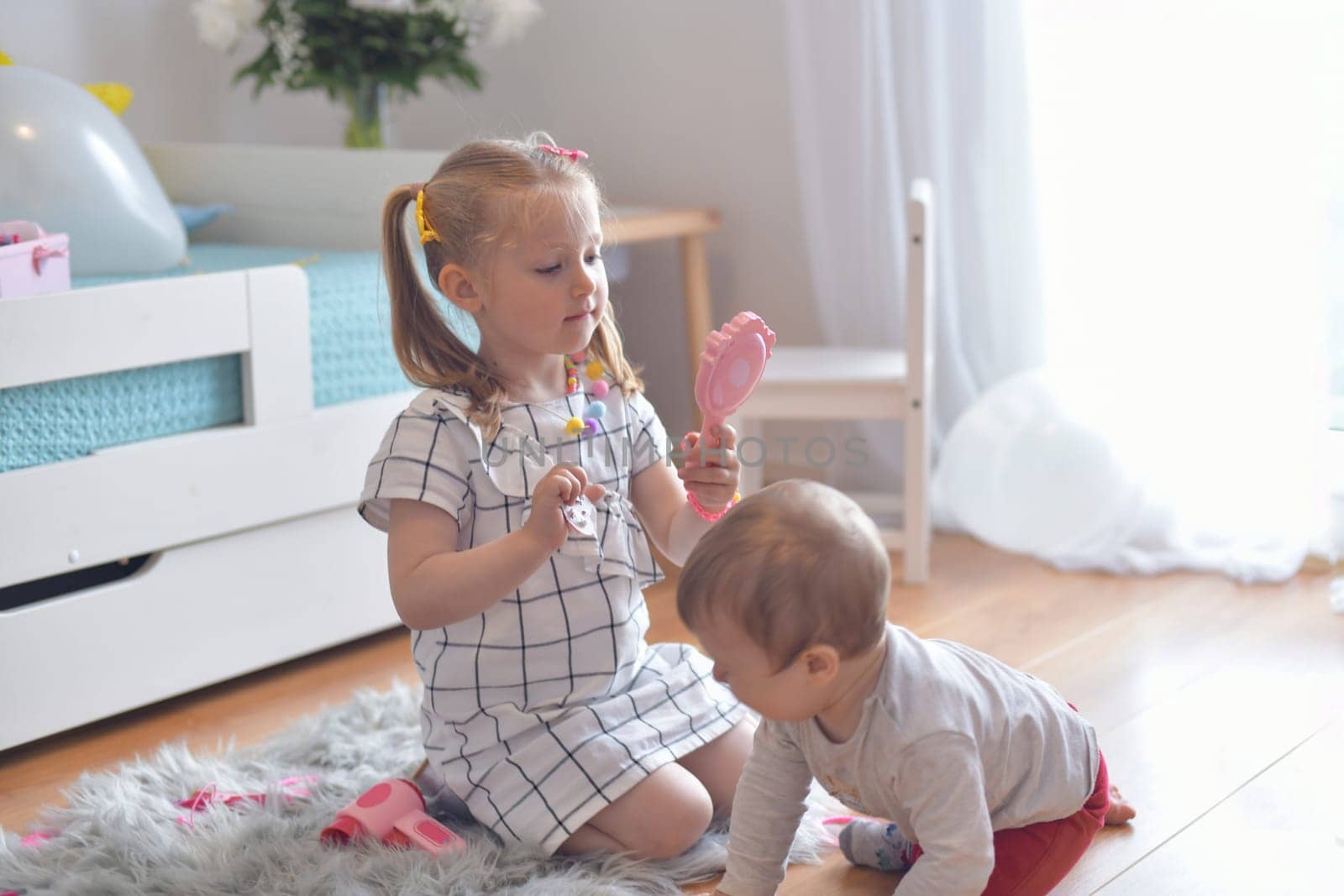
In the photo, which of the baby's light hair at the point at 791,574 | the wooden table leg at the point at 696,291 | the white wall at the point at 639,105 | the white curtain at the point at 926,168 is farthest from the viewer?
the white wall at the point at 639,105

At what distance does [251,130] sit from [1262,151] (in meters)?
2.12

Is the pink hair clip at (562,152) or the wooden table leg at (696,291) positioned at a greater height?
the pink hair clip at (562,152)

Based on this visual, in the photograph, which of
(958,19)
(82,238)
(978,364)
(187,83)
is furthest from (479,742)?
(187,83)

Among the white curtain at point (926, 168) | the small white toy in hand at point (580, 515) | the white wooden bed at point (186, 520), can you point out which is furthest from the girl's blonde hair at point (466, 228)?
the white curtain at point (926, 168)

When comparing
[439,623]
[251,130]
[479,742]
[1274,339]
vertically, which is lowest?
[479,742]

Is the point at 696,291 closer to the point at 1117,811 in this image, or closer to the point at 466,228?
the point at 466,228

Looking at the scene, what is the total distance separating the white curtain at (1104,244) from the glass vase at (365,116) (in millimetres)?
752

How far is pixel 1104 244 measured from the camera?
2211 millimetres

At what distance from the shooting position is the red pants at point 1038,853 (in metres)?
1.13

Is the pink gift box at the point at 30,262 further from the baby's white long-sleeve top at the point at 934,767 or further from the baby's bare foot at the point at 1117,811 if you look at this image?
the baby's bare foot at the point at 1117,811

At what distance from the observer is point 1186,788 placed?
1390 mm

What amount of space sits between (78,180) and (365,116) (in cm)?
63

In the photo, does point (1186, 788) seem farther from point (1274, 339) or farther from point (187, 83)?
point (187, 83)

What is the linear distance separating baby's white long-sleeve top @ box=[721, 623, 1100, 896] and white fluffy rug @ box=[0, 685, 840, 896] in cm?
17
